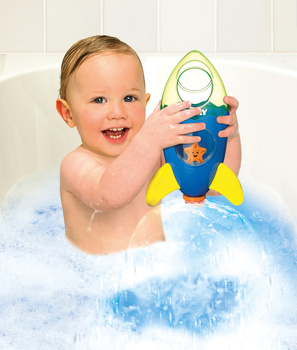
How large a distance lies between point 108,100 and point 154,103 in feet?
2.08

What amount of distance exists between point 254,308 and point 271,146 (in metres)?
0.64

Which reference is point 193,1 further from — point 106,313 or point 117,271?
point 106,313

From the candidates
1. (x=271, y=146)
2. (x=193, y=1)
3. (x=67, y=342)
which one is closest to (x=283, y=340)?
(x=67, y=342)

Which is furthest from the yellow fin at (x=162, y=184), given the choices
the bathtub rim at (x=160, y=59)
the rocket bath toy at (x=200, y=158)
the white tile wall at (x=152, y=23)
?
the white tile wall at (x=152, y=23)

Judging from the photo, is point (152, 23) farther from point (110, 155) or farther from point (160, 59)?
point (110, 155)

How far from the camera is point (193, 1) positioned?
176 cm

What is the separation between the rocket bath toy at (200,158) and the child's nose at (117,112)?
171 mm

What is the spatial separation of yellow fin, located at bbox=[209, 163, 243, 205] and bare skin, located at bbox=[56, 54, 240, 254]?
6 centimetres

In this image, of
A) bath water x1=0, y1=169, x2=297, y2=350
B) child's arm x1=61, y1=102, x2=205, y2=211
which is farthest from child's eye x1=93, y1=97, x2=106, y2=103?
bath water x1=0, y1=169, x2=297, y2=350

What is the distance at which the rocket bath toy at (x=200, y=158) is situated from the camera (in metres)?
0.81

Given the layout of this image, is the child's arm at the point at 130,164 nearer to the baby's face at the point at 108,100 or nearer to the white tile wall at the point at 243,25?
the baby's face at the point at 108,100

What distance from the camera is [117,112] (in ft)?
3.33

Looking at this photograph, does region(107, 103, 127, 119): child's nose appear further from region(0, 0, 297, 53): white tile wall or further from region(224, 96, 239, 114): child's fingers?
region(0, 0, 297, 53): white tile wall

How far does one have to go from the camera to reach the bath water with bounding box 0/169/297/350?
0.89 meters
